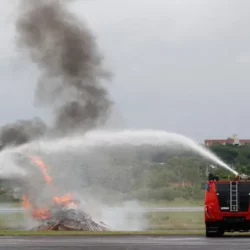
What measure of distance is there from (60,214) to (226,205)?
10.4 meters

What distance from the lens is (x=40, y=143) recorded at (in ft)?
137

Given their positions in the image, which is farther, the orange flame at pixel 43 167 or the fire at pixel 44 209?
the orange flame at pixel 43 167

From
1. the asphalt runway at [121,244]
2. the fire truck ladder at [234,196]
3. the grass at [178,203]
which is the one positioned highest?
the grass at [178,203]

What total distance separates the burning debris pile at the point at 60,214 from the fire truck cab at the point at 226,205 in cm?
826

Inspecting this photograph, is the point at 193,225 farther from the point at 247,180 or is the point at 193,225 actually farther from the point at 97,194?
the point at 247,180

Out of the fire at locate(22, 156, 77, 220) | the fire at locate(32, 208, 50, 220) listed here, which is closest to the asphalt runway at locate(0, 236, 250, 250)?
the fire at locate(32, 208, 50, 220)

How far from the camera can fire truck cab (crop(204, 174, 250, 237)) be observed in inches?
1224

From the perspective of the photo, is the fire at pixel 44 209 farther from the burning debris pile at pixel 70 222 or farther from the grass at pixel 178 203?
the grass at pixel 178 203

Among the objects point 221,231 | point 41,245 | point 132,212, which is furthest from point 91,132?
point 41,245

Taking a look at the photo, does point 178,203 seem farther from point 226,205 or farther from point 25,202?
point 226,205

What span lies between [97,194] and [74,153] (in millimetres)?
3750

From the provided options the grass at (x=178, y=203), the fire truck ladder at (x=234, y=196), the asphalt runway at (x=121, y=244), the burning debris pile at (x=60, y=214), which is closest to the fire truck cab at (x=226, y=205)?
the fire truck ladder at (x=234, y=196)

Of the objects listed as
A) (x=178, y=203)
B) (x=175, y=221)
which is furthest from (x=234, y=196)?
(x=178, y=203)

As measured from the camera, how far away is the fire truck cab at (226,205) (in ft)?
102
